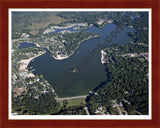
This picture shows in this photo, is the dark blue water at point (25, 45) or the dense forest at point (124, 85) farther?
the dark blue water at point (25, 45)

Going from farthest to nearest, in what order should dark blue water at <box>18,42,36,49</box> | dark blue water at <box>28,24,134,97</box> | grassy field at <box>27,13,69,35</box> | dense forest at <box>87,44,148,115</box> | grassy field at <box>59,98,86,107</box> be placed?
grassy field at <box>27,13,69,35</box> < dark blue water at <box>18,42,36,49</box> < dark blue water at <box>28,24,134,97</box> < grassy field at <box>59,98,86,107</box> < dense forest at <box>87,44,148,115</box>

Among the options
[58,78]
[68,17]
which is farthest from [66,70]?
[68,17]

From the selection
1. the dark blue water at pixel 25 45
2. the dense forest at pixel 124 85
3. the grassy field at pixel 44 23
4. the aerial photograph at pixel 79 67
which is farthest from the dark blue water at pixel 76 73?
the grassy field at pixel 44 23

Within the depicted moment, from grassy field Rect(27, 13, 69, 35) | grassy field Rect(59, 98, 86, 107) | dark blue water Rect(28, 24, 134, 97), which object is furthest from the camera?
grassy field Rect(27, 13, 69, 35)

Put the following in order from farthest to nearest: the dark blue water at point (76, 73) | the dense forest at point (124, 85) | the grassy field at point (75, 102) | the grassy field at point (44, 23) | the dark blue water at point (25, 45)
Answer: the grassy field at point (44, 23), the dark blue water at point (25, 45), the dark blue water at point (76, 73), the grassy field at point (75, 102), the dense forest at point (124, 85)

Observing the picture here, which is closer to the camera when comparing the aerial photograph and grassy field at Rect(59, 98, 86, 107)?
the aerial photograph

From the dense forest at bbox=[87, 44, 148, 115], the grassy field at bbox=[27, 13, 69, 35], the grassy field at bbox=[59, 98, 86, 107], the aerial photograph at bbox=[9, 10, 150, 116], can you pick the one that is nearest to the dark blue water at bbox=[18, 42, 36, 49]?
the aerial photograph at bbox=[9, 10, 150, 116]

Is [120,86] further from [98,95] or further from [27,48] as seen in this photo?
[27,48]

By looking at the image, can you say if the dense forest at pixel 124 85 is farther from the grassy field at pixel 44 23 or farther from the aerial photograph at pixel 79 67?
the grassy field at pixel 44 23

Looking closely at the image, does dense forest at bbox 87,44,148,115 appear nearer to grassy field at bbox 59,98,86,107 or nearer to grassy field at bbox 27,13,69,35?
grassy field at bbox 59,98,86,107
